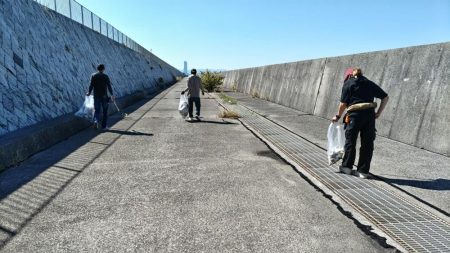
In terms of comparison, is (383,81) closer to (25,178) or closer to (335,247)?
(335,247)

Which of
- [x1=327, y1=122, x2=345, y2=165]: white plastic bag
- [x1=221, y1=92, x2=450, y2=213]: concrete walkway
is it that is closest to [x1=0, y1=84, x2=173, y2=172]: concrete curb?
[x1=327, y1=122, x2=345, y2=165]: white plastic bag

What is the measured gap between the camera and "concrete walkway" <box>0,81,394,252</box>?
3.88 m

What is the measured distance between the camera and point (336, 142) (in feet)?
22.1

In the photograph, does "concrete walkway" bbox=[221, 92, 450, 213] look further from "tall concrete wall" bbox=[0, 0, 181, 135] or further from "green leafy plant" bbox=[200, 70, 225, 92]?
"green leafy plant" bbox=[200, 70, 225, 92]

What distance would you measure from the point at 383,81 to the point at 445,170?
4.11m

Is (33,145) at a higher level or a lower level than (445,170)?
lower

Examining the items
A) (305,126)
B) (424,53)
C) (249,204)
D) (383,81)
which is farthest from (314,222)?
(305,126)

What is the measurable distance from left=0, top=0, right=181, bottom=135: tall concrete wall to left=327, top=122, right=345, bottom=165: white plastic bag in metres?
7.24

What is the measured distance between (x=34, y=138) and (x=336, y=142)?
21.4ft

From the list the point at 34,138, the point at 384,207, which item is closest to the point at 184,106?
the point at 34,138

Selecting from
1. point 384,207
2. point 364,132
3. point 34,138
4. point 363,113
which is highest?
point 363,113

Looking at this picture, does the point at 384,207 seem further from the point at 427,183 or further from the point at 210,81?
the point at 210,81

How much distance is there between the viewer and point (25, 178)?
20.7ft

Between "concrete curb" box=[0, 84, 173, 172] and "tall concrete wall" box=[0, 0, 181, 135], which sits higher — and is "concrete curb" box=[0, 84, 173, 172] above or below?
below
